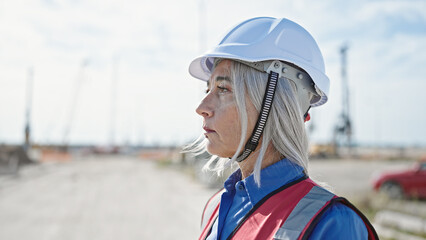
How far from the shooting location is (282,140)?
Answer: 163 cm

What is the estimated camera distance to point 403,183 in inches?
485

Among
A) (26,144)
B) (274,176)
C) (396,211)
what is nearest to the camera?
(274,176)

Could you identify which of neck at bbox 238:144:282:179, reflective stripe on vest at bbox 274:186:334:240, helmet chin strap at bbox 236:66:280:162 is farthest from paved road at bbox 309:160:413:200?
reflective stripe on vest at bbox 274:186:334:240

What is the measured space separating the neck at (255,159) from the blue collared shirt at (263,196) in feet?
0.20

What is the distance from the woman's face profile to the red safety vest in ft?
1.05

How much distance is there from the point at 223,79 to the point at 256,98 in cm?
19

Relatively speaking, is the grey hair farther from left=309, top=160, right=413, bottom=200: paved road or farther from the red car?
the red car

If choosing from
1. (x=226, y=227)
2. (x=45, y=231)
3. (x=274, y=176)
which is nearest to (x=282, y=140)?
(x=274, y=176)

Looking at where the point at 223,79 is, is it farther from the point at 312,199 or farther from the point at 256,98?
the point at 312,199

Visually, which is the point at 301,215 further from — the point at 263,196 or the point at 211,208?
the point at 211,208

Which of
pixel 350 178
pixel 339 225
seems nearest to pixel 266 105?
pixel 339 225

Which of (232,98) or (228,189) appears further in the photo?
(228,189)

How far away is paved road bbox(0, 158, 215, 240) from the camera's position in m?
7.87

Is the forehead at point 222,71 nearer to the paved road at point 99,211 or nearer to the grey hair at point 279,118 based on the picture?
the grey hair at point 279,118
